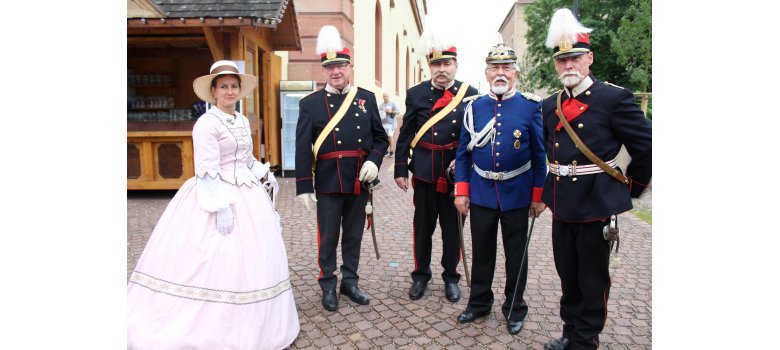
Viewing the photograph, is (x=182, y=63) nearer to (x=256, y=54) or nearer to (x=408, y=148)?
(x=256, y=54)

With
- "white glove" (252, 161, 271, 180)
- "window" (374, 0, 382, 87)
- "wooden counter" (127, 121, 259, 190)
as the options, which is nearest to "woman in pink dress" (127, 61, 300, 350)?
"white glove" (252, 161, 271, 180)

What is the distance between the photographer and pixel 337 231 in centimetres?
430

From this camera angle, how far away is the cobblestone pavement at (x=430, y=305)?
3.65m

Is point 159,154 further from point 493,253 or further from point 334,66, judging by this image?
point 493,253

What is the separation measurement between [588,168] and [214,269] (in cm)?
227

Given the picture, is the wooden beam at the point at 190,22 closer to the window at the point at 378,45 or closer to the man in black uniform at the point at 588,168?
the man in black uniform at the point at 588,168

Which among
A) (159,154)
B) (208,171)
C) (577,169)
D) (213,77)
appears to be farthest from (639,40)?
(208,171)

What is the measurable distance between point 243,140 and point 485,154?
163 cm

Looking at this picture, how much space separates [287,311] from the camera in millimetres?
3576

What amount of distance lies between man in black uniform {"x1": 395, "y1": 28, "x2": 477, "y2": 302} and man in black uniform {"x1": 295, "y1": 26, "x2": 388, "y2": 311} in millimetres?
310

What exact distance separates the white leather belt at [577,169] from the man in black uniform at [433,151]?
1117 mm

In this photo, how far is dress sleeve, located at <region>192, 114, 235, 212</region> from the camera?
334 cm

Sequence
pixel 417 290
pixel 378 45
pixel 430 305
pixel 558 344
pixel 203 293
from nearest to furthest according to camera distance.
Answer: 1. pixel 203 293
2. pixel 558 344
3. pixel 430 305
4. pixel 417 290
5. pixel 378 45

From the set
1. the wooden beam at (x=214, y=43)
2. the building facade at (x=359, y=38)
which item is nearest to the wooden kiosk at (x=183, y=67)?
the wooden beam at (x=214, y=43)
